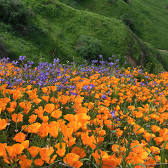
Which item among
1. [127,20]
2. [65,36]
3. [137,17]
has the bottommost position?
[65,36]

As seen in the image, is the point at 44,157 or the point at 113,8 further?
the point at 113,8

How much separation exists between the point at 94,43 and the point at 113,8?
22.1m

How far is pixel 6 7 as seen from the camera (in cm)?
905

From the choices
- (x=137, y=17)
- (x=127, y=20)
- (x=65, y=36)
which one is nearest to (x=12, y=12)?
(x=65, y=36)

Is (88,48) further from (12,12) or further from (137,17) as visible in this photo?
(137,17)

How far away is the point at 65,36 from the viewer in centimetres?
1243

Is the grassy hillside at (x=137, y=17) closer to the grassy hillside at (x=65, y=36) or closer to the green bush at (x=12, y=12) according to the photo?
the grassy hillside at (x=65, y=36)

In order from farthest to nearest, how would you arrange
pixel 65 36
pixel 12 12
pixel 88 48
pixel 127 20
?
pixel 127 20, pixel 65 36, pixel 88 48, pixel 12 12

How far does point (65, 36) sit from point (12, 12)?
4.17m

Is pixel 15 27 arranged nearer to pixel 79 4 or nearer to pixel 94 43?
pixel 94 43

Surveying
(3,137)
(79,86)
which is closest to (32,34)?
(79,86)

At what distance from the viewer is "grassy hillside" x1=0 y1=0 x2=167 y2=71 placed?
29.7 feet

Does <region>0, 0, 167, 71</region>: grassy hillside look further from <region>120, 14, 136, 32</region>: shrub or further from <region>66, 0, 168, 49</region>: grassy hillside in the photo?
<region>120, 14, 136, 32</region>: shrub

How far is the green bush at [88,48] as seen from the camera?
1078 centimetres
